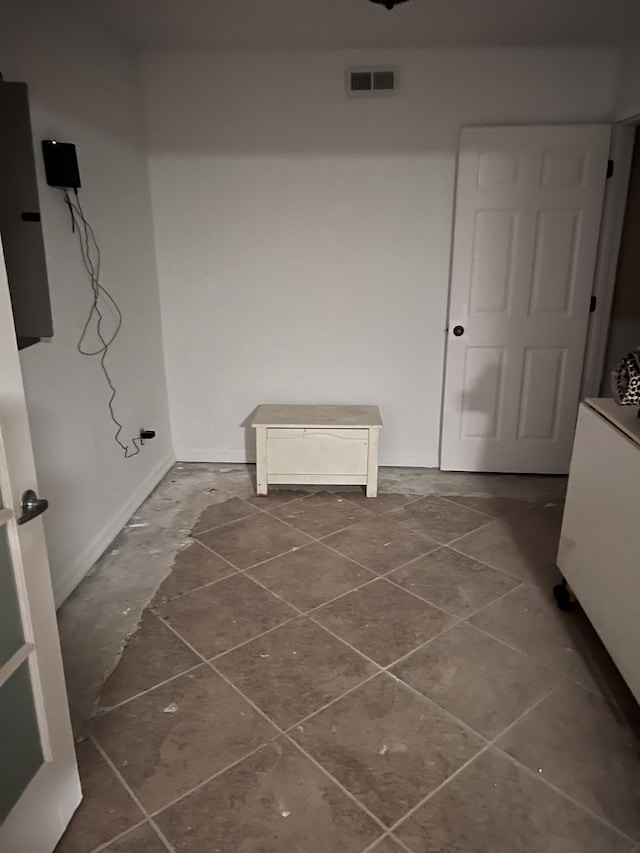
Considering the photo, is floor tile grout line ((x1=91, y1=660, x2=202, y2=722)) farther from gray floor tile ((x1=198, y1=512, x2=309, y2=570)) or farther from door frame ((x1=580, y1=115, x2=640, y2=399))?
door frame ((x1=580, y1=115, x2=640, y2=399))

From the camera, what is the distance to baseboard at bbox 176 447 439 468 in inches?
154

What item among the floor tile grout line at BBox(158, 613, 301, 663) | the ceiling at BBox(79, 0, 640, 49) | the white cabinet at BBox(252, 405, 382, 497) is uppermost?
the ceiling at BBox(79, 0, 640, 49)

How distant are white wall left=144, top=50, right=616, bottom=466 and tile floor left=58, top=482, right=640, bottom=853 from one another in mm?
1236

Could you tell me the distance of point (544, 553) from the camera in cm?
285

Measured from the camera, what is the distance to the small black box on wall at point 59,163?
232 cm

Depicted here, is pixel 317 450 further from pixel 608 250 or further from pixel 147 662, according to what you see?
pixel 608 250

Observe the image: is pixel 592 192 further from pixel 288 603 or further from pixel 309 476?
pixel 288 603

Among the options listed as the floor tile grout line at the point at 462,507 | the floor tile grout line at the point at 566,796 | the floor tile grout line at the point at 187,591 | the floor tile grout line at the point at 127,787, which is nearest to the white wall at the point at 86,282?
the floor tile grout line at the point at 187,591

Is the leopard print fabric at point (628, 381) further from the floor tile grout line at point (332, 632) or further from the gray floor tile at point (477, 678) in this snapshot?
the floor tile grout line at point (332, 632)

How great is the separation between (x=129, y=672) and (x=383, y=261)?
8.46 ft

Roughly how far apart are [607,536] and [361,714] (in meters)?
0.98

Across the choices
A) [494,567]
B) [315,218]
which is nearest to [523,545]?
[494,567]

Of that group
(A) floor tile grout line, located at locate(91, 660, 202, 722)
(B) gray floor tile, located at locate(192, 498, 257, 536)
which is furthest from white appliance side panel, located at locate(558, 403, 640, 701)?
(B) gray floor tile, located at locate(192, 498, 257, 536)

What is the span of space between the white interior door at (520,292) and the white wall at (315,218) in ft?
0.45
